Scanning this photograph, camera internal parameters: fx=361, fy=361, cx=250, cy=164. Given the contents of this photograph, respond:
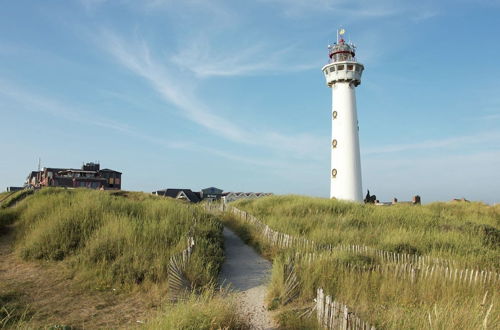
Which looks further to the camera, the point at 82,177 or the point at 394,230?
the point at 82,177

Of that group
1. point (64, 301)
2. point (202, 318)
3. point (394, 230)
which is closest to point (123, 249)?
point (64, 301)

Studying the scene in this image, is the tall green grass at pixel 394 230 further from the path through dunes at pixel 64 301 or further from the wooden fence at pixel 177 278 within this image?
the path through dunes at pixel 64 301

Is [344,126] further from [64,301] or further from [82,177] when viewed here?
[82,177]

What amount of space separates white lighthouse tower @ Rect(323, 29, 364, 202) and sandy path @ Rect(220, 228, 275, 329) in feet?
50.8

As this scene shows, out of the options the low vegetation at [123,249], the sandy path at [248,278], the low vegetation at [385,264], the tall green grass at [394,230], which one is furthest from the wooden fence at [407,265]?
the low vegetation at [123,249]

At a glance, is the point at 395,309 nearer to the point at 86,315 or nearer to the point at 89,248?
the point at 86,315

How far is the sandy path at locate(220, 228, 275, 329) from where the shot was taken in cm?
674

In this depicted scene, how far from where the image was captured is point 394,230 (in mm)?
13883

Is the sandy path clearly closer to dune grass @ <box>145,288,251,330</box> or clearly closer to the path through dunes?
dune grass @ <box>145,288,251,330</box>

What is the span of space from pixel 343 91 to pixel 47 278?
24.9 m

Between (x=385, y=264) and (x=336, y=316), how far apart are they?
3761 mm

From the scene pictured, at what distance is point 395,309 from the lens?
18.9ft

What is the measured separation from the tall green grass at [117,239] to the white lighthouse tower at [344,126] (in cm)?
1553

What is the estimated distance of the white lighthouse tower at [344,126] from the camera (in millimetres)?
27297
